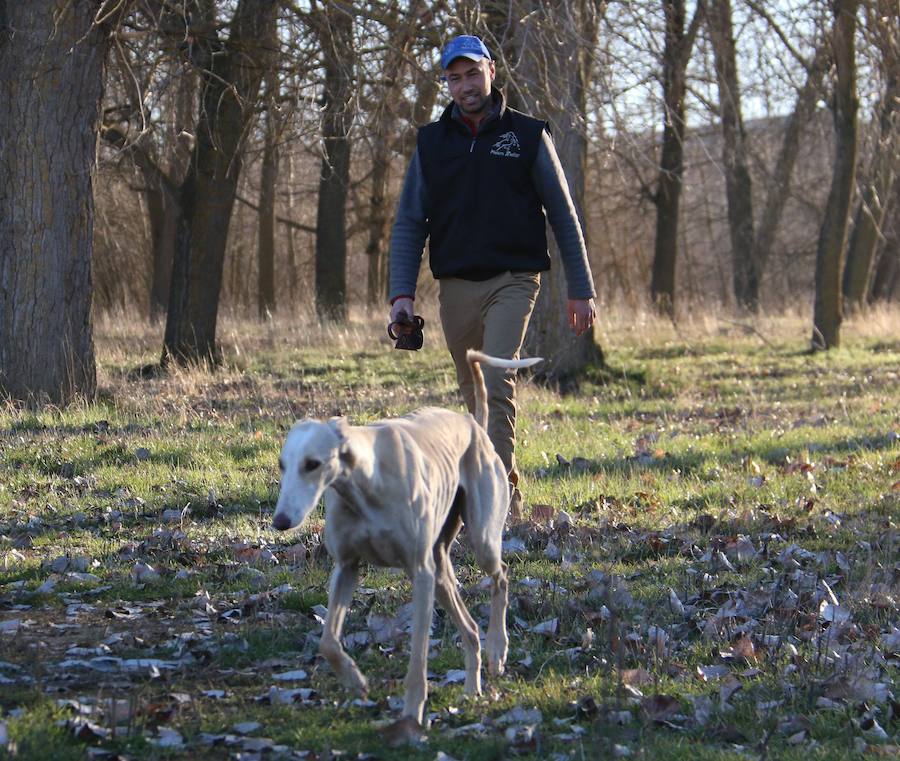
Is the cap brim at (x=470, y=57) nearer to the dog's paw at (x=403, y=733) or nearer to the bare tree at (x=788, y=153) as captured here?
the dog's paw at (x=403, y=733)

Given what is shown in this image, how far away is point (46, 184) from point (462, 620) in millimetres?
7841

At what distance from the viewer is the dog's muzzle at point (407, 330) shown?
19.9 feet

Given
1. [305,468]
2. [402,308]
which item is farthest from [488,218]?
[305,468]

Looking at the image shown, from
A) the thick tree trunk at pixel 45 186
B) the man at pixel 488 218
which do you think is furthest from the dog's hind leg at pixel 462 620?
the thick tree trunk at pixel 45 186

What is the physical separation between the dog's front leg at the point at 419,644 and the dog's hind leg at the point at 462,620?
1.28 ft

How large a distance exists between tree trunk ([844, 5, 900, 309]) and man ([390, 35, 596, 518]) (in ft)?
33.2

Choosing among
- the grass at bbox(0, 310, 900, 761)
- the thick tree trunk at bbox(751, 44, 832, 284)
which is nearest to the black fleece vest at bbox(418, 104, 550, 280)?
the grass at bbox(0, 310, 900, 761)

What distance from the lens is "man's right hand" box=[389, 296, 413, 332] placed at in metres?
6.11

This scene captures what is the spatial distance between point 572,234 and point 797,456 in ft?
12.4

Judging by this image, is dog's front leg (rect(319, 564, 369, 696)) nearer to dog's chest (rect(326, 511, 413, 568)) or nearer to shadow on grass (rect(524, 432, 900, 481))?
dog's chest (rect(326, 511, 413, 568))

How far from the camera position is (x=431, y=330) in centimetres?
1853

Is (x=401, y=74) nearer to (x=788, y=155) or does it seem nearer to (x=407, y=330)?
(x=407, y=330)

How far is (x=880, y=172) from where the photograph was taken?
18.2 m

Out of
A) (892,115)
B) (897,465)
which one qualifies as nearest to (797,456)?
(897,465)
